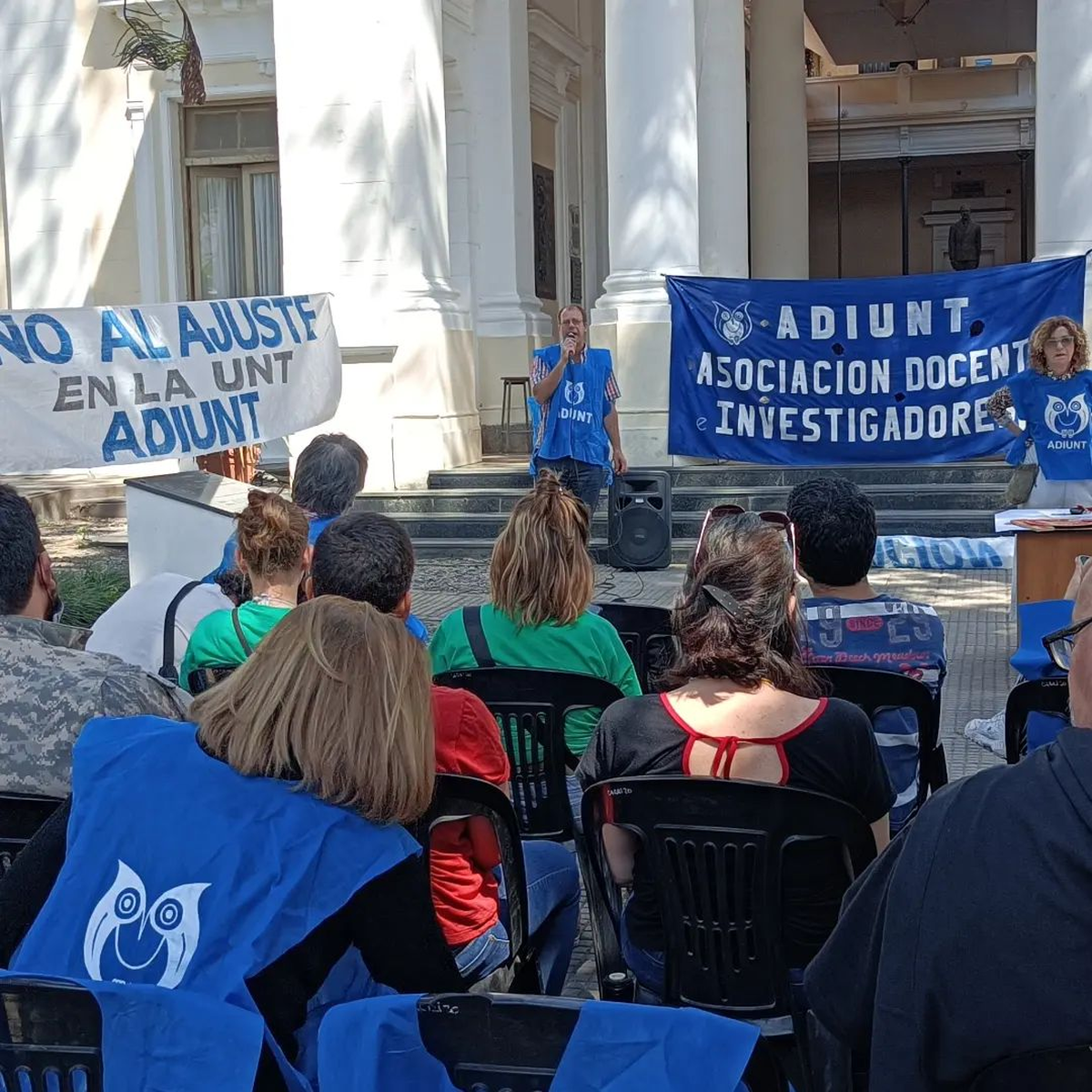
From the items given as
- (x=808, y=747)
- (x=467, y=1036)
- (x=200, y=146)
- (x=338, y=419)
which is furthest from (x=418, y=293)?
(x=467, y=1036)

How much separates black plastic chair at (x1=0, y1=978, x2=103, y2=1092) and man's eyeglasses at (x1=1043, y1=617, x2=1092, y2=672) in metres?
1.33

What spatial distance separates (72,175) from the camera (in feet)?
50.5

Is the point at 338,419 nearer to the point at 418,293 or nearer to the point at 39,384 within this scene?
the point at 418,293

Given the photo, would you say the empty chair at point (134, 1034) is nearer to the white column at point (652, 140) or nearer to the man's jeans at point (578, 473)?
the man's jeans at point (578, 473)

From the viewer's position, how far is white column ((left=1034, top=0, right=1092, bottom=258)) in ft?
39.2

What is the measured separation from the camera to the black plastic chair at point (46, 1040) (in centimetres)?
197

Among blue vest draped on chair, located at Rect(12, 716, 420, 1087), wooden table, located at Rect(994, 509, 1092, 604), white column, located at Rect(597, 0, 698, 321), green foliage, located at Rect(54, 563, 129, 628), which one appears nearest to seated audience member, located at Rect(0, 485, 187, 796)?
blue vest draped on chair, located at Rect(12, 716, 420, 1087)

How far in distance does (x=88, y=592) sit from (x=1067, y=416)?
5.59 m

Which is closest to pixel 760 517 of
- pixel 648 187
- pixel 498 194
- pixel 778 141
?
pixel 648 187

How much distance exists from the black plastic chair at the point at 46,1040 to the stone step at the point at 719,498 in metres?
8.83

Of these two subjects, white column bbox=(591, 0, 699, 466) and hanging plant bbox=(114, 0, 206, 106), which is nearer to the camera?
hanging plant bbox=(114, 0, 206, 106)

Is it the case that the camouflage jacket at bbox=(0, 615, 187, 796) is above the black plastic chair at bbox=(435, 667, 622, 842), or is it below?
above

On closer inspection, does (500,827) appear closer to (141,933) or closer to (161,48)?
(141,933)

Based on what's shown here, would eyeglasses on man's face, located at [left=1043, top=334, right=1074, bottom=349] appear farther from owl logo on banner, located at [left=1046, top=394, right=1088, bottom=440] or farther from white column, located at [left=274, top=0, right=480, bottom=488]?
white column, located at [left=274, top=0, right=480, bottom=488]
